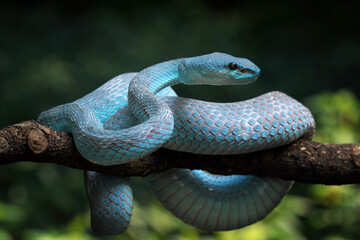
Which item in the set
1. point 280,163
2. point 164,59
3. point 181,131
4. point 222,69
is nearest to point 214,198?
point 280,163

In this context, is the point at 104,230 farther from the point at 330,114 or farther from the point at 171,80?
the point at 330,114

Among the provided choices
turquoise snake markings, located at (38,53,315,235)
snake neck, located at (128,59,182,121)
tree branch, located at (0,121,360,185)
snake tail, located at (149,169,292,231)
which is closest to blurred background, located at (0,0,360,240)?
snake tail, located at (149,169,292,231)

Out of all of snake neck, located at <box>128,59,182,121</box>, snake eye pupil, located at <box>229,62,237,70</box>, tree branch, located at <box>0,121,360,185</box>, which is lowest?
tree branch, located at <box>0,121,360,185</box>

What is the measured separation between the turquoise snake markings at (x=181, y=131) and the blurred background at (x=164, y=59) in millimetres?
1163

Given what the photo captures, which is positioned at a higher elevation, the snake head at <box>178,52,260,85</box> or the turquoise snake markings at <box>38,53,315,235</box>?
the snake head at <box>178,52,260,85</box>

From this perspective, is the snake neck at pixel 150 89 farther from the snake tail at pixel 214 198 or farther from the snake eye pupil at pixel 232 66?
the snake tail at pixel 214 198

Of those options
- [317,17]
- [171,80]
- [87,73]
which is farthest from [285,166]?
[317,17]

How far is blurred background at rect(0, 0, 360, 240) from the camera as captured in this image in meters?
4.23

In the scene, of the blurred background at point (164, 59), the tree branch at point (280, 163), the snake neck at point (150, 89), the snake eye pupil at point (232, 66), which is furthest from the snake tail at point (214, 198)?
the blurred background at point (164, 59)

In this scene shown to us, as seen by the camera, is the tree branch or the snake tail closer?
the tree branch

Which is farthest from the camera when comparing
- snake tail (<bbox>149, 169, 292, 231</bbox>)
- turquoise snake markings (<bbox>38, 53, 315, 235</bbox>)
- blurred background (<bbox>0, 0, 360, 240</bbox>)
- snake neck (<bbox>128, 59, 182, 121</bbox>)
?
blurred background (<bbox>0, 0, 360, 240</bbox>)

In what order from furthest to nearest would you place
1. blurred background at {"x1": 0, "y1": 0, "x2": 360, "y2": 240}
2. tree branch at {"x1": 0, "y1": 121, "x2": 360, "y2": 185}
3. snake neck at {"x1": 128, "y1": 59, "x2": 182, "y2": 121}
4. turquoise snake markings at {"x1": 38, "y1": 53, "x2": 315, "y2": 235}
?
1. blurred background at {"x1": 0, "y1": 0, "x2": 360, "y2": 240}
2. tree branch at {"x1": 0, "y1": 121, "x2": 360, "y2": 185}
3. snake neck at {"x1": 128, "y1": 59, "x2": 182, "y2": 121}
4. turquoise snake markings at {"x1": 38, "y1": 53, "x2": 315, "y2": 235}

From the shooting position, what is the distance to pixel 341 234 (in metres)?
4.59

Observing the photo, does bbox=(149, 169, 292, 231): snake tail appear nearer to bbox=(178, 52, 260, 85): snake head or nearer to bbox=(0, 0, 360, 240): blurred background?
bbox=(178, 52, 260, 85): snake head
